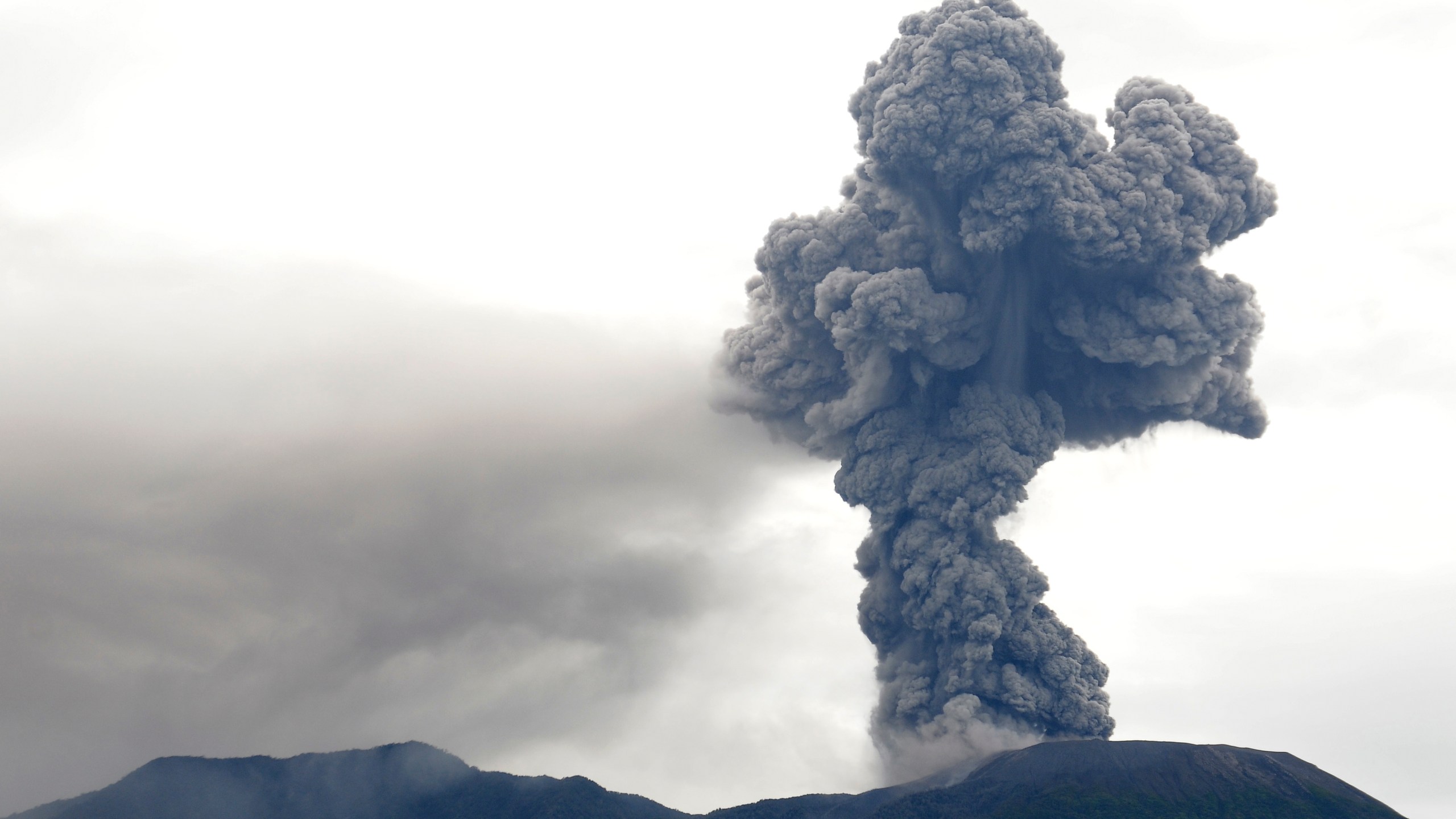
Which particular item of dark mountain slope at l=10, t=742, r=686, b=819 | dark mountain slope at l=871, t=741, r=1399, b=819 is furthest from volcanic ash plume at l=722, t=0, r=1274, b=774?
dark mountain slope at l=10, t=742, r=686, b=819

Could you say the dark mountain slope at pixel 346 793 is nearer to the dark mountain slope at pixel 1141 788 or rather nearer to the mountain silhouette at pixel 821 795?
the mountain silhouette at pixel 821 795

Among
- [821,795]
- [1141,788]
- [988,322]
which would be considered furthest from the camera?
[821,795]

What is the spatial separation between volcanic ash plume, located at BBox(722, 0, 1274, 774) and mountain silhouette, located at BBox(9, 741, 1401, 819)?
17.6ft

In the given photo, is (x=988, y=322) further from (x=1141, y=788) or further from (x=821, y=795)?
(x=821, y=795)

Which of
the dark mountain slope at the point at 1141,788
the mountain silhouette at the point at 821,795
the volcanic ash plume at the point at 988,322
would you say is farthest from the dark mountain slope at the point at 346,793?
the volcanic ash plume at the point at 988,322

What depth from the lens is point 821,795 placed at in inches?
2265

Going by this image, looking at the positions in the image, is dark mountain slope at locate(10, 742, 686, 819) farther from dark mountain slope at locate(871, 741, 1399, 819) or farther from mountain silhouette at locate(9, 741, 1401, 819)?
dark mountain slope at locate(871, 741, 1399, 819)

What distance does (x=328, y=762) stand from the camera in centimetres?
9025

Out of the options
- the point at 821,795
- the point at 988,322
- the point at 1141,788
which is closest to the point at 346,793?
the point at 821,795

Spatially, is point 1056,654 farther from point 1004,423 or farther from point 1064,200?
point 1064,200

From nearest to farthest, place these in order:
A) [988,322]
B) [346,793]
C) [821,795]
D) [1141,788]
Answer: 1. [988,322]
2. [1141,788]
3. [821,795]
4. [346,793]

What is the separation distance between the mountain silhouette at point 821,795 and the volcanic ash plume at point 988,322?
5.36m

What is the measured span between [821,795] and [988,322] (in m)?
27.0

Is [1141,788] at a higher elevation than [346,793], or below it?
below
